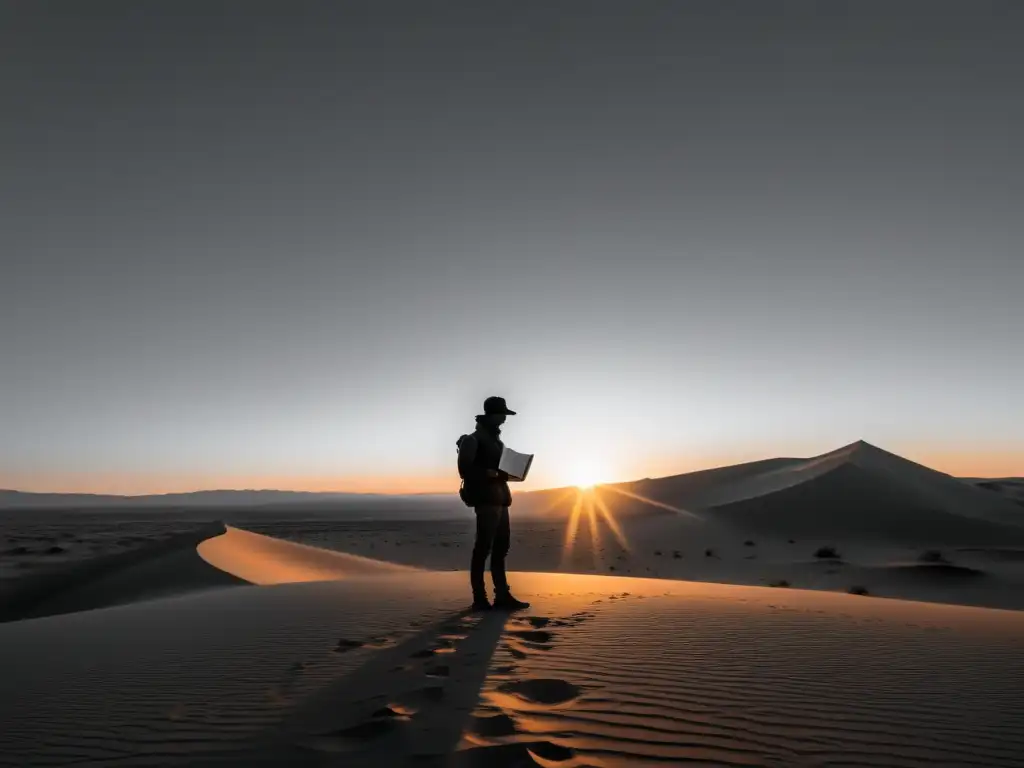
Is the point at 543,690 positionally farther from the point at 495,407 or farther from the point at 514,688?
the point at 495,407

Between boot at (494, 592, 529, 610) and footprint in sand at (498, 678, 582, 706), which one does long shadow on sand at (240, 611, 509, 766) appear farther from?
boot at (494, 592, 529, 610)

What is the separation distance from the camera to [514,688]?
4.22 m

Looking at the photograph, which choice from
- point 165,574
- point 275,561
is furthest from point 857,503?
point 165,574

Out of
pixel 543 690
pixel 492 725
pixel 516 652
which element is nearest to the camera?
pixel 492 725

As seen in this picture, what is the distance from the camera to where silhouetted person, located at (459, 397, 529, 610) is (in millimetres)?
7289

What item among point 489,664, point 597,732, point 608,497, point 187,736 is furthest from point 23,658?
point 608,497

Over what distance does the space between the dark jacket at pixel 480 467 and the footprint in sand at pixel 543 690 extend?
303 centimetres

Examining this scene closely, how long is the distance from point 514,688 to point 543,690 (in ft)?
0.65

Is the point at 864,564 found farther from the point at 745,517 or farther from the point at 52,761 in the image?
the point at 52,761

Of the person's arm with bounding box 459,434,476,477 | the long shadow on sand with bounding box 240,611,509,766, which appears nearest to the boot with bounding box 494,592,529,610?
the person's arm with bounding box 459,434,476,477

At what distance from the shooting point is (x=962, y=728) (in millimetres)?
3666

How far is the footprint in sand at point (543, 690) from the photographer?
4.03 m

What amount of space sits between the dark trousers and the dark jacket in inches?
5.2

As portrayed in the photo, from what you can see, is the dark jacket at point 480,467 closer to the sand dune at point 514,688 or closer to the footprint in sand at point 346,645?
the sand dune at point 514,688
